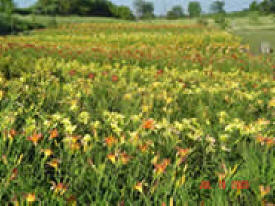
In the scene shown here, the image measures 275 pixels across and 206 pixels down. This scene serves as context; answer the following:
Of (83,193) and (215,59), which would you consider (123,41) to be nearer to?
(215,59)

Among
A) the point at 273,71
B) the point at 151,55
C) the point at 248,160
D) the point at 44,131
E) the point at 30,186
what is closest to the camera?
the point at 30,186

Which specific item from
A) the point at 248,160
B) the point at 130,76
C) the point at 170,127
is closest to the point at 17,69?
the point at 130,76

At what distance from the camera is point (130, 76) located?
5.70 metres

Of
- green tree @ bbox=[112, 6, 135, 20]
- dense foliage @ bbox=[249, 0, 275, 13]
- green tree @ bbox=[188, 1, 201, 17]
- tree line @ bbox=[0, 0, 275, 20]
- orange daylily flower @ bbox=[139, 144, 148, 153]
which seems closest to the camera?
orange daylily flower @ bbox=[139, 144, 148, 153]

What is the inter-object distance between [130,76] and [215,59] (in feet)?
14.1

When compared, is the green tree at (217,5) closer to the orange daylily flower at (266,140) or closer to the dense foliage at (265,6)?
the dense foliage at (265,6)

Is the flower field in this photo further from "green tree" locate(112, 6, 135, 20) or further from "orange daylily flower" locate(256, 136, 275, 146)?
"green tree" locate(112, 6, 135, 20)

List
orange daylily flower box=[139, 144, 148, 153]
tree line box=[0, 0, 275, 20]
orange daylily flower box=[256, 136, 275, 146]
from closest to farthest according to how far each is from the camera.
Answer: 1. orange daylily flower box=[139, 144, 148, 153]
2. orange daylily flower box=[256, 136, 275, 146]
3. tree line box=[0, 0, 275, 20]

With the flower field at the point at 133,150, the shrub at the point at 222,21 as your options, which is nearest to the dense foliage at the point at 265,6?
the shrub at the point at 222,21

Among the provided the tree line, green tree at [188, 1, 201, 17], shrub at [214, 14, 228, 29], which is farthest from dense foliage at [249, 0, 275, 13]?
shrub at [214, 14, 228, 29]

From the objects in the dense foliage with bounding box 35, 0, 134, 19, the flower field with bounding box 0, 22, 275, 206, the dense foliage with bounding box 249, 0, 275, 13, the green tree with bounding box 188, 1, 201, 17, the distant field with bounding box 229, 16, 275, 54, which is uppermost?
the green tree with bounding box 188, 1, 201, 17

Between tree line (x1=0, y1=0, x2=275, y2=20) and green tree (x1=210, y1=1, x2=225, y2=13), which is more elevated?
green tree (x1=210, y1=1, x2=225, y2=13)

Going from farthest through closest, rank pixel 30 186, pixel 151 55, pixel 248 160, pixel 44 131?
1. pixel 151 55
2. pixel 44 131
3. pixel 248 160
4. pixel 30 186

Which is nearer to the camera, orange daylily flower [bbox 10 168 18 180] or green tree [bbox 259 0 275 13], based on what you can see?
orange daylily flower [bbox 10 168 18 180]
